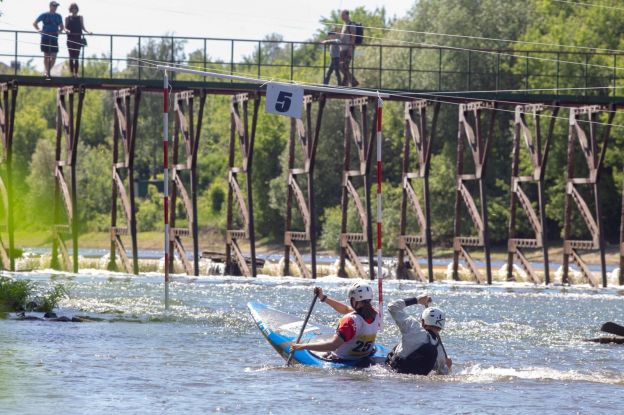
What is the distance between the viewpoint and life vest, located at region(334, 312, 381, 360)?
1908 centimetres

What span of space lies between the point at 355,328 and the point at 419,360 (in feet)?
2.95

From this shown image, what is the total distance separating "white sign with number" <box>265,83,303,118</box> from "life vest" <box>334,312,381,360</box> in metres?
6.60

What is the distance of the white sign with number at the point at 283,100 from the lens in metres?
25.4

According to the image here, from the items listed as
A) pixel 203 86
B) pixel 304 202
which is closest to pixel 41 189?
pixel 203 86

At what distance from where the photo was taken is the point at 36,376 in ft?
60.6

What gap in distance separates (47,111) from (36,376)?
105 m

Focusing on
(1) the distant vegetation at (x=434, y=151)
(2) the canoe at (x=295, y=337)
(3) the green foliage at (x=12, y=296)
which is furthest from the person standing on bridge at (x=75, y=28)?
(2) the canoe at (x=295, y=337)

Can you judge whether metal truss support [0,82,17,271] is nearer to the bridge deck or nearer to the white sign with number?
the bridge deck

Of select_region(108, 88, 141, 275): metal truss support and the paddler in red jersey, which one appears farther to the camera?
select_region(108, 88, 141, 275): metal truss support

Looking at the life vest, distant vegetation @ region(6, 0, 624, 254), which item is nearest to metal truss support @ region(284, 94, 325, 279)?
distant vegetation @ region(6, 0, 624, 254)

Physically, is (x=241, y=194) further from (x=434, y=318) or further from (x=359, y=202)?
(x=434, y=318)

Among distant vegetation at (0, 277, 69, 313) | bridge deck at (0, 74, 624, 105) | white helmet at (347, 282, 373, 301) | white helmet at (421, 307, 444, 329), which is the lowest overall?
distant vegetation at (0, 277, 69, 313)

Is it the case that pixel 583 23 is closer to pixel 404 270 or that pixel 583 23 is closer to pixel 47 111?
pixel 404 270

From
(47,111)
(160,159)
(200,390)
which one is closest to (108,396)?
(200,390)
